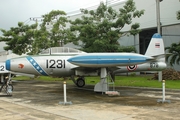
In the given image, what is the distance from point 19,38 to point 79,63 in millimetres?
21884

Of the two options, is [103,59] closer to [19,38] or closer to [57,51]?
[57,51]

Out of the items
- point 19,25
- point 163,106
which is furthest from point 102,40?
point 19,25

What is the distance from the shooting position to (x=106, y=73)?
1252 cm

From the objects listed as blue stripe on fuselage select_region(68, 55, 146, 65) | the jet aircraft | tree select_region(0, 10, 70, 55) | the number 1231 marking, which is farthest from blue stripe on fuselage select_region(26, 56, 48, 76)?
tree select_region(0, 10, 70, 55)

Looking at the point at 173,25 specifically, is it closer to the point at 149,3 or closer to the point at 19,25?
the point at 149,3

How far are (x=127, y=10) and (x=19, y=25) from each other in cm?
1868

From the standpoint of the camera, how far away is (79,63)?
11.2 meters

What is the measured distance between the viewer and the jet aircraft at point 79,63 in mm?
11320

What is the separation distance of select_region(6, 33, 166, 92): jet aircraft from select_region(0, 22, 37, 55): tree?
60.6ft

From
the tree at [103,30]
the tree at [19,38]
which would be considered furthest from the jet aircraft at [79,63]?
the tree at [19,38]

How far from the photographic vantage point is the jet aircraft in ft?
37.1

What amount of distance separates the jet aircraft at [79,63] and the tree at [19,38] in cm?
1848

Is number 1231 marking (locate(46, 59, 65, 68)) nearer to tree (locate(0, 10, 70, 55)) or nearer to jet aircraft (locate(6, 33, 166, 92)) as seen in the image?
jet aircraft (locate(6, 33, 166, 92))

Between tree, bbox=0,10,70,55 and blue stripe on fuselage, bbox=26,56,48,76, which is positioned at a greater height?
tree, bbox=0,10,70,55
